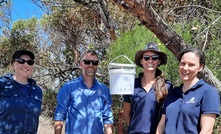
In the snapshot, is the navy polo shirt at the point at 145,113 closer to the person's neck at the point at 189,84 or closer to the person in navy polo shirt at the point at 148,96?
the person in navy polo shirt at the point at 148,96

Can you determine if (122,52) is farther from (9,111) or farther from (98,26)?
(98,26)

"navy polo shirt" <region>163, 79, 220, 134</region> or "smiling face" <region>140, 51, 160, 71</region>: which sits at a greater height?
"smiling face" <region>140, 51, 160, 71</region>

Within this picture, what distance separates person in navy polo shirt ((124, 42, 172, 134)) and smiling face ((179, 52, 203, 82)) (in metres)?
0.38

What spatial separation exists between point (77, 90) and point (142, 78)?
0.64 metres

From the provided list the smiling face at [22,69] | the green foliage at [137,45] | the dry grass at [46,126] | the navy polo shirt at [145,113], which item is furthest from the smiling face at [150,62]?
the dry grass at [46,126]

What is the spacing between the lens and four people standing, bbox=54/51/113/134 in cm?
354

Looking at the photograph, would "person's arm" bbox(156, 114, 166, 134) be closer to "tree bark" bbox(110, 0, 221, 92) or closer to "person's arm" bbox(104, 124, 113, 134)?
"person's arm" bbox(104, 124, 113, 134)

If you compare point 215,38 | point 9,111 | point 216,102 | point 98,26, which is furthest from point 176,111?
point 98,26

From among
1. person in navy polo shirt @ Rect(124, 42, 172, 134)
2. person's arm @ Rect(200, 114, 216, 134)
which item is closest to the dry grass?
person in navy polo shirt @ Rect(124, 42, 172, 134)

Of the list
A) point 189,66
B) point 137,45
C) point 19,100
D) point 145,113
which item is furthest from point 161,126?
point 137,45

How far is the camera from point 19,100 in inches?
134

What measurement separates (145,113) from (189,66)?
0.62 meters

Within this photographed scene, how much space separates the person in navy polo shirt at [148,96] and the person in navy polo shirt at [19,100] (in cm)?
88

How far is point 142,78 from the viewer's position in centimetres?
344
